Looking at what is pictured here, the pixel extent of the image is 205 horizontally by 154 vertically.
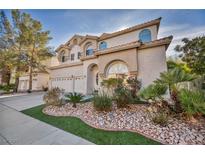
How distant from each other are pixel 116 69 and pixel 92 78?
3.64 m

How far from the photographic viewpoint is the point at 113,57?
9969mm

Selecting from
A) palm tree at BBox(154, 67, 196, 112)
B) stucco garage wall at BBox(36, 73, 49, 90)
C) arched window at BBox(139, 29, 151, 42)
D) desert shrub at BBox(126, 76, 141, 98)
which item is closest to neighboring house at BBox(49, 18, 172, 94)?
arched window at BBox(139, 29, 151, 42)

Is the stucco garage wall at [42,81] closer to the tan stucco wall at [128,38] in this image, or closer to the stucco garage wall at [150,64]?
the tan stucco wall at [128,38]

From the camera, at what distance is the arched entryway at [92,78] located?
1236 cm

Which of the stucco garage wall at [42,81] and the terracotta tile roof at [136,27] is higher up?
the terracotta tile roof at [136,27]

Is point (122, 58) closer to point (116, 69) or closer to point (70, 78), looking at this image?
point (116, 69)

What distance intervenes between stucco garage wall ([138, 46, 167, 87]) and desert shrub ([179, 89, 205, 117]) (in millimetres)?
3934

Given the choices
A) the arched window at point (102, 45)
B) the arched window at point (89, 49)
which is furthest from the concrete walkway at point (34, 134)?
the arched window at point (89, 49)

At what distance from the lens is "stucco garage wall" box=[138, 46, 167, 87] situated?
825 cm

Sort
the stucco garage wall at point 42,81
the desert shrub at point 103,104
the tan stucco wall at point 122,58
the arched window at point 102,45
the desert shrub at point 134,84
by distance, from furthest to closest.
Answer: the stucco garage wall at point 42,81, the arched window at point 102,45, the tan stucco wall at point 122,58, the desert shrub at point 134,84, the desert shrub at point 103,104

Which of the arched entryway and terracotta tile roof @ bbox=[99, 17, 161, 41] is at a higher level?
terracotta tile roof @ bbox=[99, 17, 161, 41]

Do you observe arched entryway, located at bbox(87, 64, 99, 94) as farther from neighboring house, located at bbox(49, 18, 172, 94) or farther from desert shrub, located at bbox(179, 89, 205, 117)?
desert shrub, located at bbox(179, 89, 205, 117)

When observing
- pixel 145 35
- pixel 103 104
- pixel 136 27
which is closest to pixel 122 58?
pixel 145 35
